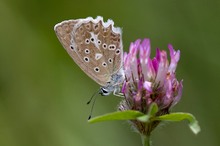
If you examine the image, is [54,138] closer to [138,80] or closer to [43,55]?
[43,55]

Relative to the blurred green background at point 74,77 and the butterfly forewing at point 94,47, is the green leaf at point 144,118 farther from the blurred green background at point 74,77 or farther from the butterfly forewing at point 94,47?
the blurred green background at point 74,77

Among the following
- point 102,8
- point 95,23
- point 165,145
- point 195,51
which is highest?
point 95,23

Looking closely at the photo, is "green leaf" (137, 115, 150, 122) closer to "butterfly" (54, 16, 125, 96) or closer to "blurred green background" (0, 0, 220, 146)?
"butterfly" (54, 16, 125, 96)

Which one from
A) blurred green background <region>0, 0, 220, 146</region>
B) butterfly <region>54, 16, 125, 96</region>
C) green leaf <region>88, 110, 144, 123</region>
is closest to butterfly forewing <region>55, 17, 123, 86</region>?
butterfly <region>54, 16, 125, 96</region>

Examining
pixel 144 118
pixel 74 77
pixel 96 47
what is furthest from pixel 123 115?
pixel 74 77

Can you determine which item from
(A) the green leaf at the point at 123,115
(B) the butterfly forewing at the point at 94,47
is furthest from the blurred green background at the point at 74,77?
(A) the green leaf at the point at 123,115

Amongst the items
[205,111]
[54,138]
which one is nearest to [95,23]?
[54,138]

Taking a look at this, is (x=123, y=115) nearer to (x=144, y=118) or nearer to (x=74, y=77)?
(x=144, y=118)
